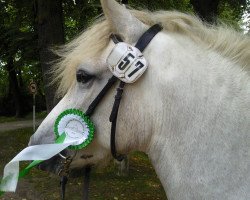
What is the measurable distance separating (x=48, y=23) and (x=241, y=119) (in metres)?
6.47

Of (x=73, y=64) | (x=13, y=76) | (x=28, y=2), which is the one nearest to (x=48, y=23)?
(x=28, y=2)

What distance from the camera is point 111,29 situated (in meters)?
2.21

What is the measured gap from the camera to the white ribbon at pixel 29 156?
7.32 feet

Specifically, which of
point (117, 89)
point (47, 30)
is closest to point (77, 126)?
point (117, 89)

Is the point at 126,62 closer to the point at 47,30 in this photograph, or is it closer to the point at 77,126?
the point at 77,126

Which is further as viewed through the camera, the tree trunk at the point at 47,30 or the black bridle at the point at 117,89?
the tree trunk at the point at 47,30

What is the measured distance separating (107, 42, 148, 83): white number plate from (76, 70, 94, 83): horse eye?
14 centimetres

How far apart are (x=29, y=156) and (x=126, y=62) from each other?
0.79 metres

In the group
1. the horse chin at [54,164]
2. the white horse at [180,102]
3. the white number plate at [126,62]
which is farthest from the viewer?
the horse chin at [54,164]

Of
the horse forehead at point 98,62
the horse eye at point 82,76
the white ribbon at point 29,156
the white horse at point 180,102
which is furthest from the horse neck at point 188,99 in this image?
the white ribbon at point 29,156

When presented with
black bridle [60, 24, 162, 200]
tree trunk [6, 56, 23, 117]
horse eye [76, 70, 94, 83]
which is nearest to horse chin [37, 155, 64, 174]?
black bridle [60, 24, 162, 200]

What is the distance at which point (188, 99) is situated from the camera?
201 cm

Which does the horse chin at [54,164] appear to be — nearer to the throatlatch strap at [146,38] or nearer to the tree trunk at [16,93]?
the throatlatch strap at [146,38]

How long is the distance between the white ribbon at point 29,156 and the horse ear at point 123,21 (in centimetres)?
69
